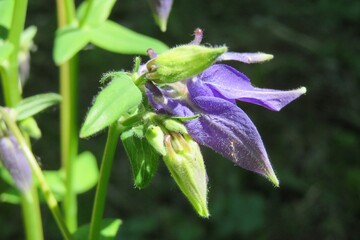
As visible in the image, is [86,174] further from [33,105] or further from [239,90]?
[239,90]

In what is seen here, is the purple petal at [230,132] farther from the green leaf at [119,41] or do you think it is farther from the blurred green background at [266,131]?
the blurred green background at [266,131]

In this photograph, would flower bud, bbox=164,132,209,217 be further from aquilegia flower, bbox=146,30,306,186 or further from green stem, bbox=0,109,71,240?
green stem, bbox=0,109,71,240

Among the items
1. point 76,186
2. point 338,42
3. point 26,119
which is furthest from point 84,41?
point 338,42

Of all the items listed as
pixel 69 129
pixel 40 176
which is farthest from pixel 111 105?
pixel 69 129

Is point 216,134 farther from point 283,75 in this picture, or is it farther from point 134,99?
point 283,75

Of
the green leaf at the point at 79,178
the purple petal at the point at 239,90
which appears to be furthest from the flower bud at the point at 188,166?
the green leaf at the point at 79,178

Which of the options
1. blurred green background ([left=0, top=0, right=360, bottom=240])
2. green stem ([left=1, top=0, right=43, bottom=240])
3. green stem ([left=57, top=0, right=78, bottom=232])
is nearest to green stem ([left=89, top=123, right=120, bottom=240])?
green stem ([left=1, top=0, right=43, bottom=240])
